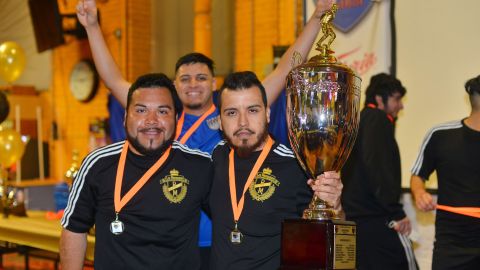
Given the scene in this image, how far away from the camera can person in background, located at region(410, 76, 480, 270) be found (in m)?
3.16

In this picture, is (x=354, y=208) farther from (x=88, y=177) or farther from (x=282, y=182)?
(x=88, y=177)

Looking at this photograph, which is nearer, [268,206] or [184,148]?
[268,206]

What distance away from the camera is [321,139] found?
1.94 meters

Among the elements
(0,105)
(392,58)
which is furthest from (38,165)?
(392,58)

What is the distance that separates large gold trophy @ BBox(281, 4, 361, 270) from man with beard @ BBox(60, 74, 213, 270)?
1.60 ft

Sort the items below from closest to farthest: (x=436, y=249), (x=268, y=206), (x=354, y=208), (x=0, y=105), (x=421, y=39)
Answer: (x=268, y=206), (x=436, y=249), (x=354, y=208), (x=421, y=39), (x=0, y=105)

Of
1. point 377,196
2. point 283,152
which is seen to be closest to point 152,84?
point 283,152

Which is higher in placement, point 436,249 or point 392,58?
point 392,58

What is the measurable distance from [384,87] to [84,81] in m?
6.75

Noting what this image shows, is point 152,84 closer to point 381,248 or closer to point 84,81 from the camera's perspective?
point 381,248

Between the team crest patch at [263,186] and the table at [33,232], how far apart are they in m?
1.68

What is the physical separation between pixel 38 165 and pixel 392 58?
7.35 metres

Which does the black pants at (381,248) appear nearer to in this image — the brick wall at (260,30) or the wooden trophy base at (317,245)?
the wooden trophy base at (317,245)

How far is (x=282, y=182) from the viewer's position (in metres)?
2.11
